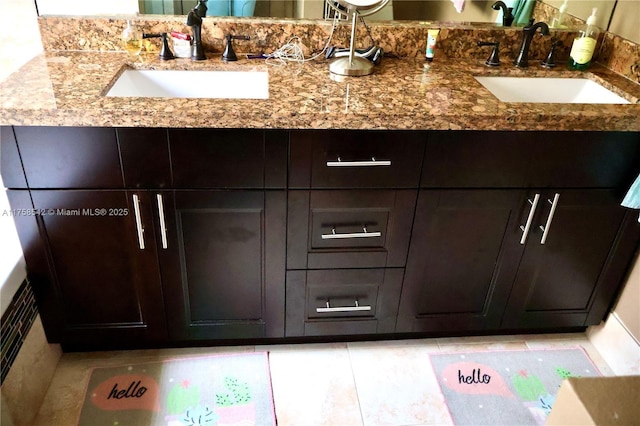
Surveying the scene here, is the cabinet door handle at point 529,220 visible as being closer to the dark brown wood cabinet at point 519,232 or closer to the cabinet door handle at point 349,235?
the dark brown wood cabinet at point 519,232

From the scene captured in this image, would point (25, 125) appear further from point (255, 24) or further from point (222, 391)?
point (222, 391)

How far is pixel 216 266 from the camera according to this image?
1507 mm

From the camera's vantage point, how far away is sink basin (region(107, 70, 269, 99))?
5.17 ft

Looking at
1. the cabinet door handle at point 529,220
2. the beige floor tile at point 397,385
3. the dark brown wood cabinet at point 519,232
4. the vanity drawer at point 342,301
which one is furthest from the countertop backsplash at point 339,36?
the beige floor tile at point 397,385

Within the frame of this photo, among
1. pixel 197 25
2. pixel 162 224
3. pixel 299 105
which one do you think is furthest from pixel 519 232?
pixel 197 25

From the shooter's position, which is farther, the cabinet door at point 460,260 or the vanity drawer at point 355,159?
the cabinet door at point 460,260

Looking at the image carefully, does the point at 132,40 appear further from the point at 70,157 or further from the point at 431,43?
the point at 431,43

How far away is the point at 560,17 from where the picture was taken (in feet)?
5.96

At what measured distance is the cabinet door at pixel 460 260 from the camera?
1473 mm

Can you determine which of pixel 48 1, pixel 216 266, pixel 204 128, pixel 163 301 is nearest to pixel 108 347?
pixel 163 301

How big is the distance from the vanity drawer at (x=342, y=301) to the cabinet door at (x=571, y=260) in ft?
1.41

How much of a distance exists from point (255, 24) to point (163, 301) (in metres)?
0.95

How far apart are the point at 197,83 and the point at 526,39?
112 cm

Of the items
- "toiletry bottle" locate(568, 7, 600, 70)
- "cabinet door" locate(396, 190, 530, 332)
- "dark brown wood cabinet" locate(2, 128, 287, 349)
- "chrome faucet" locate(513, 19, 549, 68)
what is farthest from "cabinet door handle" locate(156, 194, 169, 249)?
"toiletry bottle" locate(568, 7, 600, 70)
